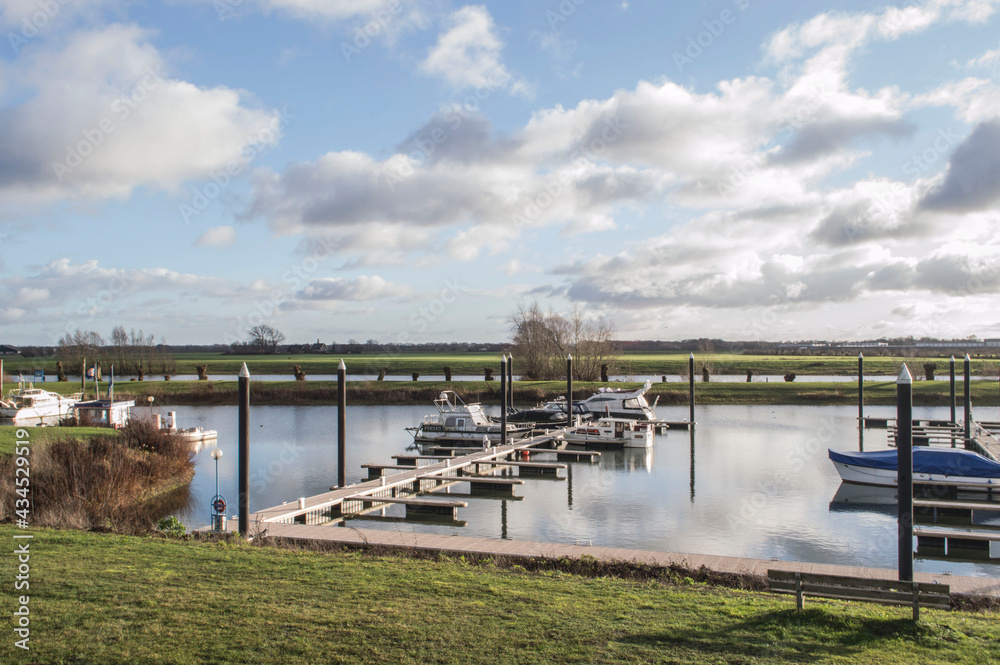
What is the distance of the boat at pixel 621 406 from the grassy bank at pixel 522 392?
470 inches

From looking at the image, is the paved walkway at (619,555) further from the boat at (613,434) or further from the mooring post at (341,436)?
the boat at (613,434)

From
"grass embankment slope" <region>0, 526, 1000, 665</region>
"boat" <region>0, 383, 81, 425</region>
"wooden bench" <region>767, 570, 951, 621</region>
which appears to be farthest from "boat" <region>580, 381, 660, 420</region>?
"wooden bench" <region>767, 570, 951, 621</region>

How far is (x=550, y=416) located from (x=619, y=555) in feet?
91.4

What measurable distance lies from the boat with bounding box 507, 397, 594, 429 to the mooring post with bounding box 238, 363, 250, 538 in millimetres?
23552

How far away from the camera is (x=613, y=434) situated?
33469 mm

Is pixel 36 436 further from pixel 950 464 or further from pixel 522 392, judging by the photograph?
pixel 522 392

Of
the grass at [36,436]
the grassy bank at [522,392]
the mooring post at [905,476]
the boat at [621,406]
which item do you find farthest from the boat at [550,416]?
the mooring post at [905,476]

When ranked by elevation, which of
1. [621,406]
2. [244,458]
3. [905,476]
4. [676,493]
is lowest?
[676,493]

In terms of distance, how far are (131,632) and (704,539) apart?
12731mm

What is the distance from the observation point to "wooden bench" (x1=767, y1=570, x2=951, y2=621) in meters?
8.10

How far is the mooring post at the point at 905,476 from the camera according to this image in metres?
10.5

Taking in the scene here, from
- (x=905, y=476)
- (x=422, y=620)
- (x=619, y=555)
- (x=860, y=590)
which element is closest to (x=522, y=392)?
(x=619, y=555)

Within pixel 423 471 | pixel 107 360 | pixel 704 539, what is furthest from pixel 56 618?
pixel 107 360

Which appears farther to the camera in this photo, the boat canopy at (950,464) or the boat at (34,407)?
the boat at (34,407)
